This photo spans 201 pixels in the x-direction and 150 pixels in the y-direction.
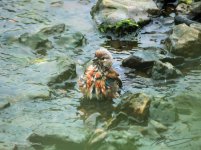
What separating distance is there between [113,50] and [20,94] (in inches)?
103

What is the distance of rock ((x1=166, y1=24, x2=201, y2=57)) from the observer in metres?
9.43

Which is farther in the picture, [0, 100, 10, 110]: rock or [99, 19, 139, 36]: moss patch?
[99, 19, 139, 36]: moss patch

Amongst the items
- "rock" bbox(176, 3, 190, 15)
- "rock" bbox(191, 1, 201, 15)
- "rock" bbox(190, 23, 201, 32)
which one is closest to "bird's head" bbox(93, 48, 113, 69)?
"rock" bbox(190, 23, 201, 32)

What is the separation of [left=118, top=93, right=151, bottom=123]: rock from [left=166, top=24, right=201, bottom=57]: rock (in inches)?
105

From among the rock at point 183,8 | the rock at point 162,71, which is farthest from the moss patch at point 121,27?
the rock at point 162,71

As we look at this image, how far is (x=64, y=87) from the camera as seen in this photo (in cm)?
830

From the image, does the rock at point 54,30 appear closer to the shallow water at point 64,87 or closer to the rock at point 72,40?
the shallow water at point 64,87

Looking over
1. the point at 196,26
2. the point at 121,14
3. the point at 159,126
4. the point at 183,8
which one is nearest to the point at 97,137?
the point at 159,126

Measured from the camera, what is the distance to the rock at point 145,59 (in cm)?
885

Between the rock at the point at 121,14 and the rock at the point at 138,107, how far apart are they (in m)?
3.60

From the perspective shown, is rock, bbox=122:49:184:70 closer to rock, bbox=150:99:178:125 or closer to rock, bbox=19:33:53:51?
rock, bbox=150:99:178:125

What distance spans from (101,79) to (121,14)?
355 centimetres

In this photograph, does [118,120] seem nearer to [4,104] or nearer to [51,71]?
[4,104]

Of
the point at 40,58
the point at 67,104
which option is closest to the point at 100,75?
the point at 67,104
